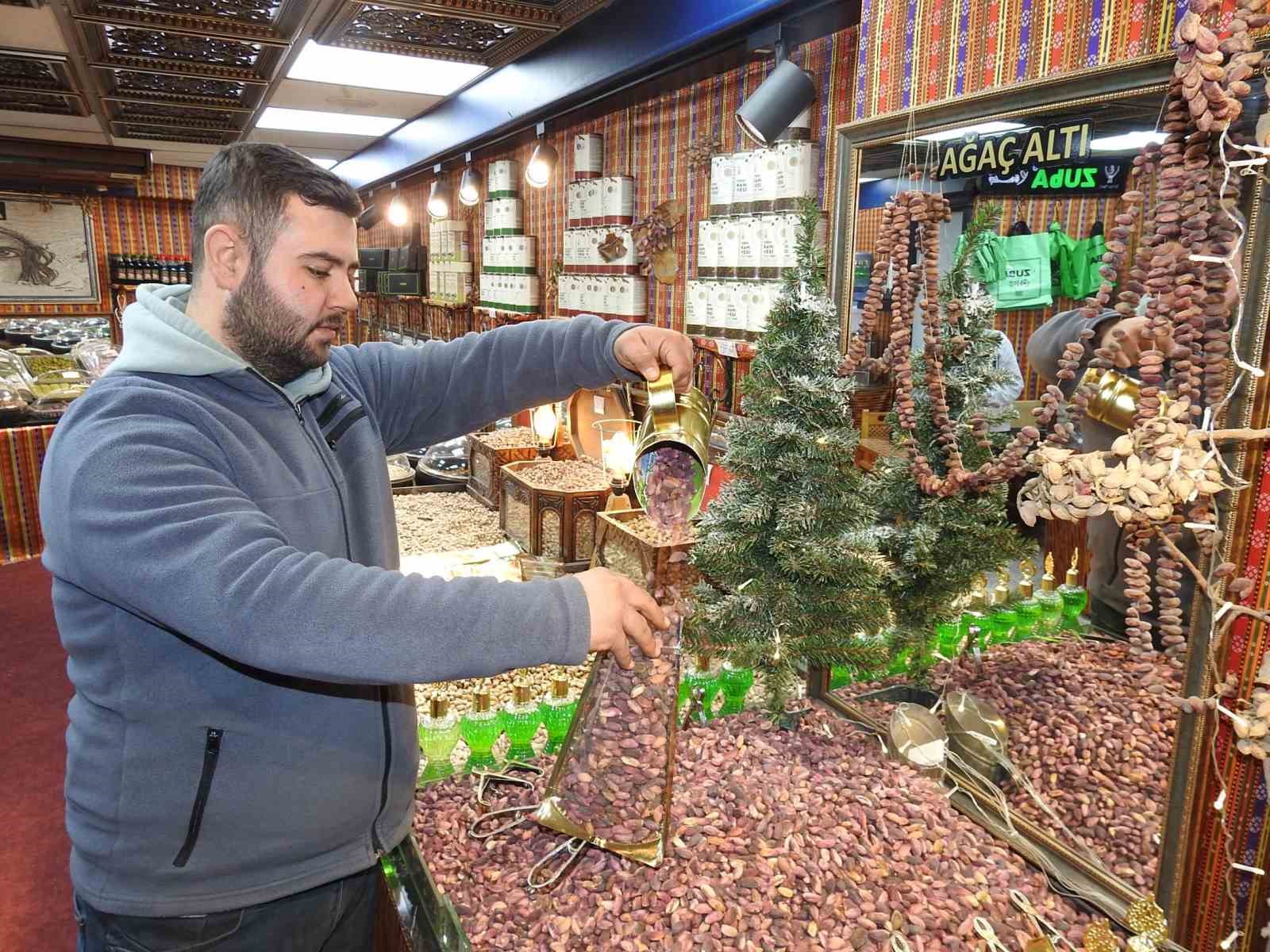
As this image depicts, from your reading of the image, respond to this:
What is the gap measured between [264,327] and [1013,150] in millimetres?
1357

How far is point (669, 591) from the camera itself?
148cm

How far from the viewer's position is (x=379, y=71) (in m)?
5.48

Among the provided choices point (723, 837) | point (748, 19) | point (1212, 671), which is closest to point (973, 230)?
point (1212, 671)

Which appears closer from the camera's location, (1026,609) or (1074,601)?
(1074,601)

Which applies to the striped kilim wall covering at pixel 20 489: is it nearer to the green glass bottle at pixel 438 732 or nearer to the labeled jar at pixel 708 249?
the labeled jar at pixel 708 249

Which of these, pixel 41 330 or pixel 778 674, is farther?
pixel 41 330

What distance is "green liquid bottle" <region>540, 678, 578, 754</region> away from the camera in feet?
6.36

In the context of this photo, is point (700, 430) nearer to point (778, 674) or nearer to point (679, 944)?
point (778, 674)

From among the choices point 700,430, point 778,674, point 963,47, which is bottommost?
point 778,674

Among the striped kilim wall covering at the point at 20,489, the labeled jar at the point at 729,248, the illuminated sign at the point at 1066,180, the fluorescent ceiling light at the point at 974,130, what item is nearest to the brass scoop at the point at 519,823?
the illuminated sign at the point at 1066,180

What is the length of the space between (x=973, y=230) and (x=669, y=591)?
929 mm

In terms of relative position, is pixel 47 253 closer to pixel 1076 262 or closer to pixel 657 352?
pixel 657 352

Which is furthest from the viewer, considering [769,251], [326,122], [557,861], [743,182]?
[326,122]

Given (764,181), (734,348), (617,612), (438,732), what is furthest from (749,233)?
(617,612)
